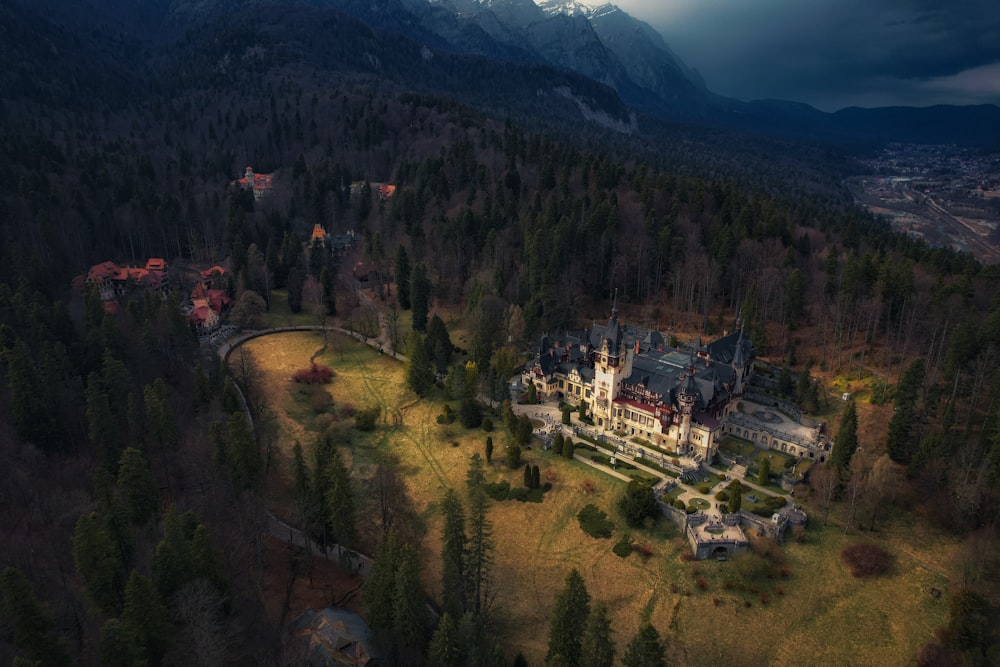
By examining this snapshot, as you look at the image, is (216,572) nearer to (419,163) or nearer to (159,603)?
(159,603)

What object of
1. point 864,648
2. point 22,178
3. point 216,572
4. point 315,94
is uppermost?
point 315,94

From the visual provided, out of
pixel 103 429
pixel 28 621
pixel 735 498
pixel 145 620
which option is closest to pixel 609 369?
pixel 735 498

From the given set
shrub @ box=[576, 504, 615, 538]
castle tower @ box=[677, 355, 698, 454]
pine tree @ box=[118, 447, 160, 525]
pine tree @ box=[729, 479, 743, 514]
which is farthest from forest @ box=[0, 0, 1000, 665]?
shrub @ box=[576, 504, 615, 538]

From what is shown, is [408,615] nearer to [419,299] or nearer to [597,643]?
[597,643]

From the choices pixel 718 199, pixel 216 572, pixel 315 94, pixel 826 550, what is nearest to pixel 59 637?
pixel 216 572

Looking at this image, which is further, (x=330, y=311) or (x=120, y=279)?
(x=120, y=279)

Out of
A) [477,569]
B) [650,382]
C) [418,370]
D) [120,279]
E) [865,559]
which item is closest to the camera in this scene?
[477,569]
